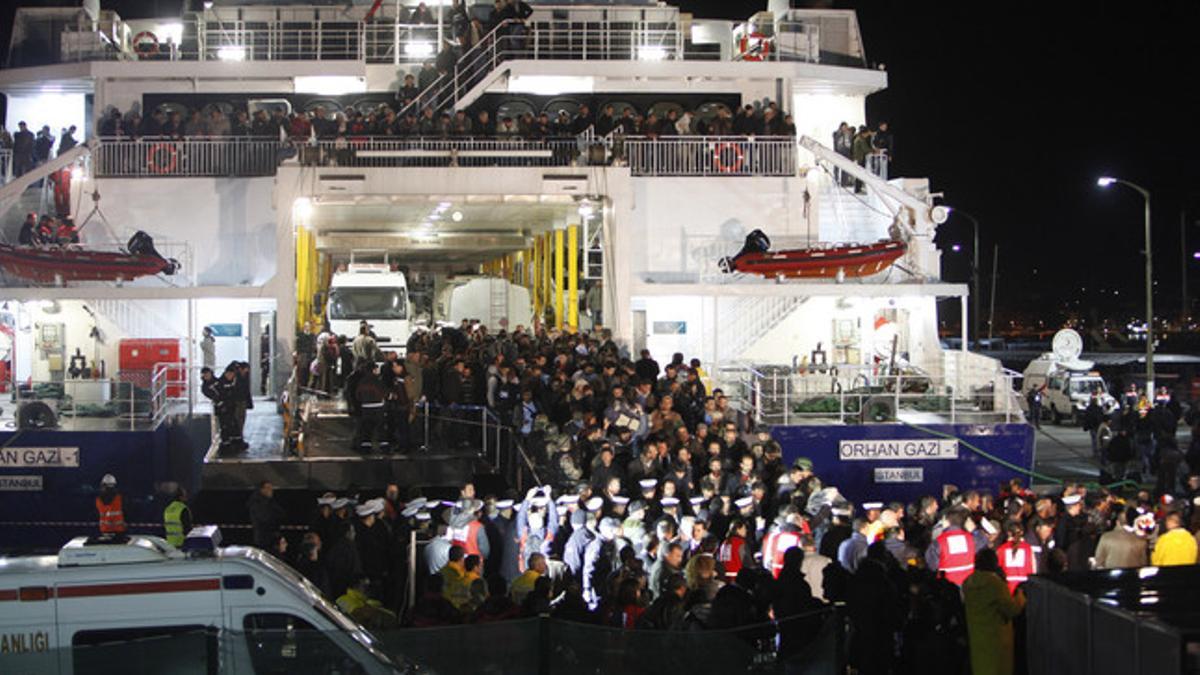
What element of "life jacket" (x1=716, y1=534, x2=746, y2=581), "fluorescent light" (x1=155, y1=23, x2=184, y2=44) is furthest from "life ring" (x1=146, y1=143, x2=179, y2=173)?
"life jacket" (x1=716, y1=534, x2=746, y2=581)

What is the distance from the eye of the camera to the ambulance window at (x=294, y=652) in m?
8.55

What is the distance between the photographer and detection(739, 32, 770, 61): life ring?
32.8 m

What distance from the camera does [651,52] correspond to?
34594 mm

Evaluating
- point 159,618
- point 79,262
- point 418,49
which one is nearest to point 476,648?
point 159,618

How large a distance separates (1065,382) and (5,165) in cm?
2865

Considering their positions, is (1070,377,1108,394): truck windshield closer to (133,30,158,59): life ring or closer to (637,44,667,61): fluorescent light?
(637,44,667,61): fluorescent light

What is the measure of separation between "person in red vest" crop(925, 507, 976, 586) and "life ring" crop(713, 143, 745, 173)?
1790 cm

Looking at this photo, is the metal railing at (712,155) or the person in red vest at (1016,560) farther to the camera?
the metal railing at (712,155)

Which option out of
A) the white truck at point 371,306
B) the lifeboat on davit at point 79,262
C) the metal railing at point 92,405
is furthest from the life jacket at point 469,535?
the white truck at point 371,306

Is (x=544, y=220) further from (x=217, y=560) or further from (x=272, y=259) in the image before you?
(x=217, y=560)

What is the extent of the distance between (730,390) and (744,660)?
18.4m

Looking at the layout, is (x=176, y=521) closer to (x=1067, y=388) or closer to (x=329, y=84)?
(x=329, y=84)

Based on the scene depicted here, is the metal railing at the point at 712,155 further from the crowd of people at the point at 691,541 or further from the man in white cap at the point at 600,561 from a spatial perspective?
the man in white cap at the point at 600,561

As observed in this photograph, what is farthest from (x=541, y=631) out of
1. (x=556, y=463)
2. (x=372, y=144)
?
(x=372, y=144)
